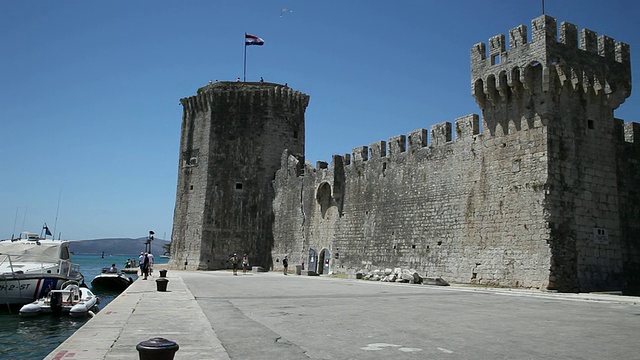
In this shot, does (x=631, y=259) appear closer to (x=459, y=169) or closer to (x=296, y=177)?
(x=459, y=169)

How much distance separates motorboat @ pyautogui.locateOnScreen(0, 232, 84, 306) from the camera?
16656 millimetres

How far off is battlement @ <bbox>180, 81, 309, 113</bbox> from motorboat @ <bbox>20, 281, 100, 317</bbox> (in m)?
18.7

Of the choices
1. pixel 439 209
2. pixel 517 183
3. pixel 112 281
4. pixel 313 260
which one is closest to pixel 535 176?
pixel 517 183

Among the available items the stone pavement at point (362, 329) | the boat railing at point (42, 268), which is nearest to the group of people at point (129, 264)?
the boat railing at point (42, 268)

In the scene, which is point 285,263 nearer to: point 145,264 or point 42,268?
point 145,264

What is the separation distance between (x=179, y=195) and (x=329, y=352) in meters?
30.0

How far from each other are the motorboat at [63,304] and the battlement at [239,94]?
18.7m

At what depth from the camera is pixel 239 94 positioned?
110ft

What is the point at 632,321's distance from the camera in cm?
872

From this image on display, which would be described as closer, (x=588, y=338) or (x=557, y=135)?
(x=588, y=338)

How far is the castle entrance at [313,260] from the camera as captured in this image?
92.2ft

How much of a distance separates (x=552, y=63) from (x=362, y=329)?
499 inches

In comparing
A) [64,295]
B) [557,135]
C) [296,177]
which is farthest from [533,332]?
[296,177]

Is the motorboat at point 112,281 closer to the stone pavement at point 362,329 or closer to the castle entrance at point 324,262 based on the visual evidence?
the castle entrance at point 324,262
